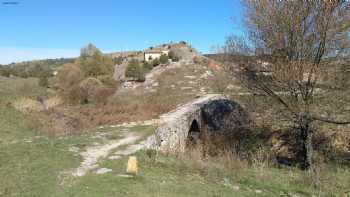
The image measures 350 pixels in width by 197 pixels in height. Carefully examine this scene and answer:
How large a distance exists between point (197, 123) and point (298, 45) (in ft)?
28.2

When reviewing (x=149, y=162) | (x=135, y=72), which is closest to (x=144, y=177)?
(x=149, y=162)

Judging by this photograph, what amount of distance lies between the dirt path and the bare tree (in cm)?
460

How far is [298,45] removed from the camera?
9.48m

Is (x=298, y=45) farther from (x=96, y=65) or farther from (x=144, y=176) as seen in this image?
(x=96, y=65)

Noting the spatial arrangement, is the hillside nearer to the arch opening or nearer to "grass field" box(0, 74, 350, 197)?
"grass field" box(0, 74, 350, 197)

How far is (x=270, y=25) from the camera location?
32.2 ft

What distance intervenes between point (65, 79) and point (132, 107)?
14695 millimetres

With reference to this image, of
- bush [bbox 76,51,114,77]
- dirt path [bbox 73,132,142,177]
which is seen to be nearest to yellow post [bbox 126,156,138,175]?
dirt path [bbox 73,132,142,177]

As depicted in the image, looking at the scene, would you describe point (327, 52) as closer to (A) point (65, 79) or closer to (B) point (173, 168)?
(B) point (173, 168)

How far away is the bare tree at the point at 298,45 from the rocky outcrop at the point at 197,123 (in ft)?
10.0

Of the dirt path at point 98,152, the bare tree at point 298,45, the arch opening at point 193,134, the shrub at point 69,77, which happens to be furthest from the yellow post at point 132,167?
the shrub at point 69,77

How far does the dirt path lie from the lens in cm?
747

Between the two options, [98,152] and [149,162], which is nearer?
[149,162]

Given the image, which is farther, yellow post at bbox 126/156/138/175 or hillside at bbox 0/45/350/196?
yellow post at bbox 126/156/138/175
